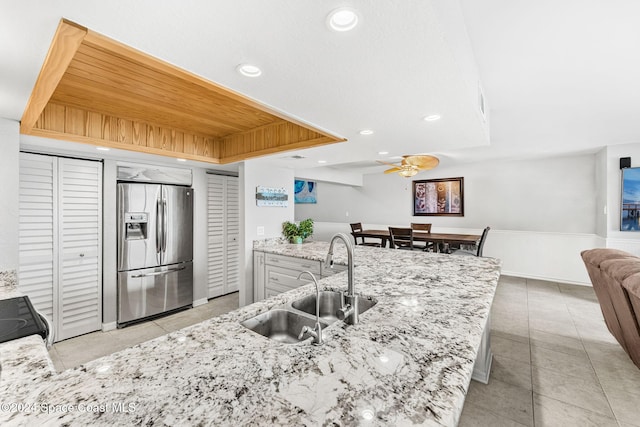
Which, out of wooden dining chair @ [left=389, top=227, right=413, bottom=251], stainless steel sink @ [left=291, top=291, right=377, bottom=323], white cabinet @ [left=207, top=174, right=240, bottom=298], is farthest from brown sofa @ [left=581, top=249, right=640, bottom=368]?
white cabinet @ [left=207, top=174, right=240, bottom=298]

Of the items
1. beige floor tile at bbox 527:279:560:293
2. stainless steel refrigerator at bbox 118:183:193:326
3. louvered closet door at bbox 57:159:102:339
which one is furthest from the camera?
beige floor tile at bbox 527:279:560:293

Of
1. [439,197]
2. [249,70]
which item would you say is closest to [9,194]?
[249,70]

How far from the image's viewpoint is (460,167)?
5973 millimetres

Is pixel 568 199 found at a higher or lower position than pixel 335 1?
lower

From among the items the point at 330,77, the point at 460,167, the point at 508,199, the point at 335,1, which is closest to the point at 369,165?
the point at 460,167

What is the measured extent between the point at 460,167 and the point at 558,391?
15.7 feet

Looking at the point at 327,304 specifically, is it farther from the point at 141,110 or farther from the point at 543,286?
the point at 543,286

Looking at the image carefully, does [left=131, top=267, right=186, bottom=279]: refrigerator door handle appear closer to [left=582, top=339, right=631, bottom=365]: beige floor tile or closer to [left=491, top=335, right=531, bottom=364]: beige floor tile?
[left=491, top=335, right=531, bottom=364]: beige floor tile

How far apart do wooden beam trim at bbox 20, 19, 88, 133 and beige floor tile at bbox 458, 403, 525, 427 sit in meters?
2.75

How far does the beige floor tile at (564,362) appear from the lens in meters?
2.21

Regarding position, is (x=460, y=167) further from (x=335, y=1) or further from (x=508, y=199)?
(x=335, y=1)

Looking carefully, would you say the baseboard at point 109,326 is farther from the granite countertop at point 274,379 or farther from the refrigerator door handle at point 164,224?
the granite countertop at point 274,379

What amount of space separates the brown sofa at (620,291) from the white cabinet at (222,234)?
3989 millimetres

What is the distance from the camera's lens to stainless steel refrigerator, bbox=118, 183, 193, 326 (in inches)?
121
